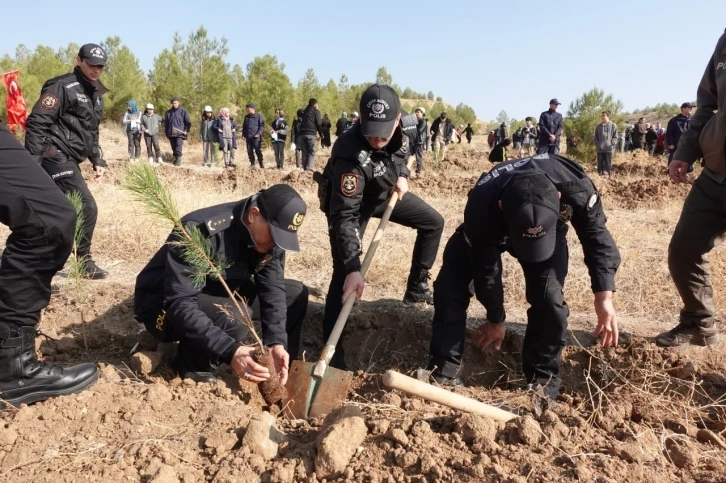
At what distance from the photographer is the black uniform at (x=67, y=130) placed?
389 centimetres

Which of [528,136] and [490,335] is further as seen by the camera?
[528,136]

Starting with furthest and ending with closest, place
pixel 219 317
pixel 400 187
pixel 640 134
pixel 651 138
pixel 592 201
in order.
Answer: pixel 651 138 → pixel 640 134 → pixel 400 187 → pixel 219 317 → pixel 592 201

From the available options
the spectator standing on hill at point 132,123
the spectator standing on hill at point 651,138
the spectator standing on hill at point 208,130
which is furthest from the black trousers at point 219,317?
the spectator standing on hill at point 651,138

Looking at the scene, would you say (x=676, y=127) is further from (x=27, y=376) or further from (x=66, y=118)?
(x=27, y=376)

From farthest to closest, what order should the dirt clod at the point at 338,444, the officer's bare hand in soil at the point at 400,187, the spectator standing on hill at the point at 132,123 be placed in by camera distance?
the spectator standing on hill at the point at 132,123 < the officer's bare hand in soil at the point at 400,187 < the dirt clod at the point at 338,444

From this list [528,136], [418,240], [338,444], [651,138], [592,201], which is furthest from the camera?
[528,136]

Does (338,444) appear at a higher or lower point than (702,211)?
lower

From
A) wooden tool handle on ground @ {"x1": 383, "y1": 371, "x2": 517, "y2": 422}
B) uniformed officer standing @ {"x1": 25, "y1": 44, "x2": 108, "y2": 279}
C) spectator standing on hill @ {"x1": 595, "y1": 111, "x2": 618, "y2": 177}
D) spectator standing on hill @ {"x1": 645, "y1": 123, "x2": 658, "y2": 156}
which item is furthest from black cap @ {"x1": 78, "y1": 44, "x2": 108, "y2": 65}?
spectator standing on hill @ {"x1": 645, "y1": 123, "x2": 658, "y2": 156}

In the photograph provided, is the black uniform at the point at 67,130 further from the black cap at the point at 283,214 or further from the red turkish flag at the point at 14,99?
the red turkish flag at the point at 14,99

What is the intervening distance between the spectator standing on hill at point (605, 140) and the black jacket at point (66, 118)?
12.0 m

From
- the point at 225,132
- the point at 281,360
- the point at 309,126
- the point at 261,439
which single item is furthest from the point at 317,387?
the point at 225,132

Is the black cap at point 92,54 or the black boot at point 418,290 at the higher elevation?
the black cap at point 92,54

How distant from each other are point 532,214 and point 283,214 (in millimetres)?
1116

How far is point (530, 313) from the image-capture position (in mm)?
2908
